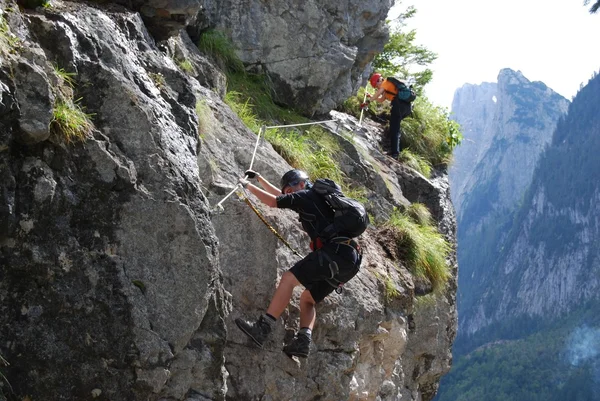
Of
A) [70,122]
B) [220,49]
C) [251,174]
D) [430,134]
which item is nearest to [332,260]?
[251,174]

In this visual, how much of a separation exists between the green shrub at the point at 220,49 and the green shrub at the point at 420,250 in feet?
10.4

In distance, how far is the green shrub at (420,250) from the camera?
10.8 metres

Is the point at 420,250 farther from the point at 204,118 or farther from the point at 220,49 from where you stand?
the point at 220,49

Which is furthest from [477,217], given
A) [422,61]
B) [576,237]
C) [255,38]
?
[255,38]

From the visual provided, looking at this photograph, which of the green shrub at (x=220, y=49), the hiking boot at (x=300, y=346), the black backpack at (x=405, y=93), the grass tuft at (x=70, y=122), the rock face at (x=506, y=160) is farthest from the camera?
the rock face at (x=506, y=160)

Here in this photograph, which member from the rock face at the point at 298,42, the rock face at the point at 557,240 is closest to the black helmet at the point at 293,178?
the rock face at the point at 298,42

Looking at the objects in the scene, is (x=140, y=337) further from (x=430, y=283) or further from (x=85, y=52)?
(x=430, y=283)

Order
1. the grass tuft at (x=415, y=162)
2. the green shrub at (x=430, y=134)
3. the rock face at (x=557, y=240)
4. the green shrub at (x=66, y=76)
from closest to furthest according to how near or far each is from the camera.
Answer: the green shrub at (x=66, y=76) < the grass tuft at (x=415, y=162) < the green shrub at (x=430, y=134) < the rock face at (x=557, y=240)

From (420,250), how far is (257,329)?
4114 millimetres

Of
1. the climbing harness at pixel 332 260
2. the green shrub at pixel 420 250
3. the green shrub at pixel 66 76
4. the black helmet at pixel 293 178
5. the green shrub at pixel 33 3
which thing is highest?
the green shrub at pixel 33 3

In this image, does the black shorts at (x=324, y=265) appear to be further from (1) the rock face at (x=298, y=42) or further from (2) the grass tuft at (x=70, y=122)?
(1) the rock face at (x=298, y=42)

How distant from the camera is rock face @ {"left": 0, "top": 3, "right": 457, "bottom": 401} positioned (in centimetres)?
561

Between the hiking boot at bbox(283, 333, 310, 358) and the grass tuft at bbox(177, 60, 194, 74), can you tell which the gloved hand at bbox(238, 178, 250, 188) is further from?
the grass tuft at bbox(177, 60, 194, 74)

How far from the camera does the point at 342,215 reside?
7445 mm
